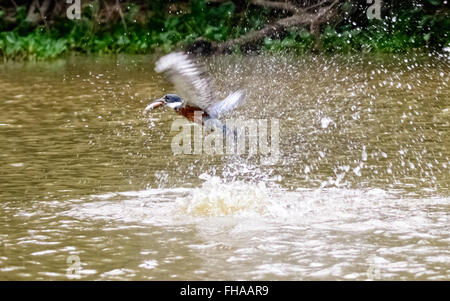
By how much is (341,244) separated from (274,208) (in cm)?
84

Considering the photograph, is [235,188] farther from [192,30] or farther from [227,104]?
[192,30]

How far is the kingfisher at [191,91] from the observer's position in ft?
19.3

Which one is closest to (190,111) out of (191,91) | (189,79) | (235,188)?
(191,91)

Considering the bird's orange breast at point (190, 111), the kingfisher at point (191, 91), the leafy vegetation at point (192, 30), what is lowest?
the bird's orange breast at point (190, 111)

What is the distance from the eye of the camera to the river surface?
4621 mm

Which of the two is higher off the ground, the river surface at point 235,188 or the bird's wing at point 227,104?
the bird's wing at point 227,104

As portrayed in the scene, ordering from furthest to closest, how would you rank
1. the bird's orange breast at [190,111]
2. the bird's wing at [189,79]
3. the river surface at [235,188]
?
the bird's orange breast at [190,111] < the bird's wing at [189,79] < the river surface at [235,188]

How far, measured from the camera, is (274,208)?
18.4ft

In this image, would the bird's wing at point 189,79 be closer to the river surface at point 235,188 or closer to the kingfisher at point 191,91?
the kingfisher at point 191,91

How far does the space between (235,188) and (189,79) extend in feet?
2.60

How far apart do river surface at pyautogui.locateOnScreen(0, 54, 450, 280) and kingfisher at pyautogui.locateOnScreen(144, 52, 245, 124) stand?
0.51 metres

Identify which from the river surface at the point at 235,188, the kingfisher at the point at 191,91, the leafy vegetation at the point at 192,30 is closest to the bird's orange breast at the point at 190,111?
the kingfisher at the point at 191,91

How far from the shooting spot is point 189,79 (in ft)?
19.3

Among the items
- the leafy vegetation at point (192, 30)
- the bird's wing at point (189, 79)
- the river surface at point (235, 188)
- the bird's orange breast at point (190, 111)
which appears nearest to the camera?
the river surface at point (235, 188)
